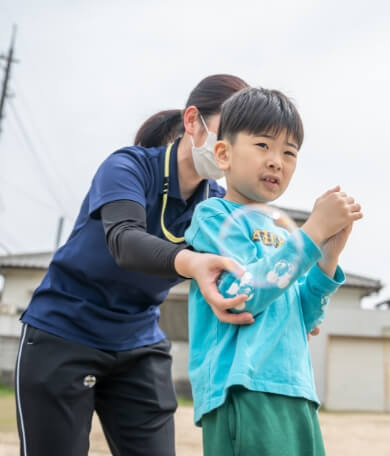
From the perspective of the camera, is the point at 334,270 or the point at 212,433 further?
the point at 334,270

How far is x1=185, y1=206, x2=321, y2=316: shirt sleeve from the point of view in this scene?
3.70 ft

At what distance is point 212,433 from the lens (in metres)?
1.23

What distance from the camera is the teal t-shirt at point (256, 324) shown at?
1.17 m

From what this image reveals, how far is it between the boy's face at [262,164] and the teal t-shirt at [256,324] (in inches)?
3.0

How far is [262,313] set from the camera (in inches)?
49.8

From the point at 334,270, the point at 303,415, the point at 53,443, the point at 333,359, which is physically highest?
the point at 334,270

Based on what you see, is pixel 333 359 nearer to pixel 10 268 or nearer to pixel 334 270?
pixel 10 268

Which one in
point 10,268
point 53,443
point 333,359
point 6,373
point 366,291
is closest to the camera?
point 53,443

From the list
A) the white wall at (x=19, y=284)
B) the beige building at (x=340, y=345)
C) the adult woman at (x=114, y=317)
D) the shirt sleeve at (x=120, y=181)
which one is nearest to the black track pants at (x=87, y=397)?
the adult woman at (x=114, y=317)

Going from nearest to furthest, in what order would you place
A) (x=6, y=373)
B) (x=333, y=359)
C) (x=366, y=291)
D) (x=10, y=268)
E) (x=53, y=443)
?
(x=53, y=443)
(x=6, y=373)
(x=333, y=359)
(x=10, y=268)
(x=366, y=291)

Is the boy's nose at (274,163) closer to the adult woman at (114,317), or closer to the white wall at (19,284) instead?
the adult woman at (114,317)

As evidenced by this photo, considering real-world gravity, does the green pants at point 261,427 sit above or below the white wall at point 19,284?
above

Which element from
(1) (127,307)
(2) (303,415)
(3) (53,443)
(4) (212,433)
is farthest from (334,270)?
(3) (53,443)

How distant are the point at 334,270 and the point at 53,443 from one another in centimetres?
102
